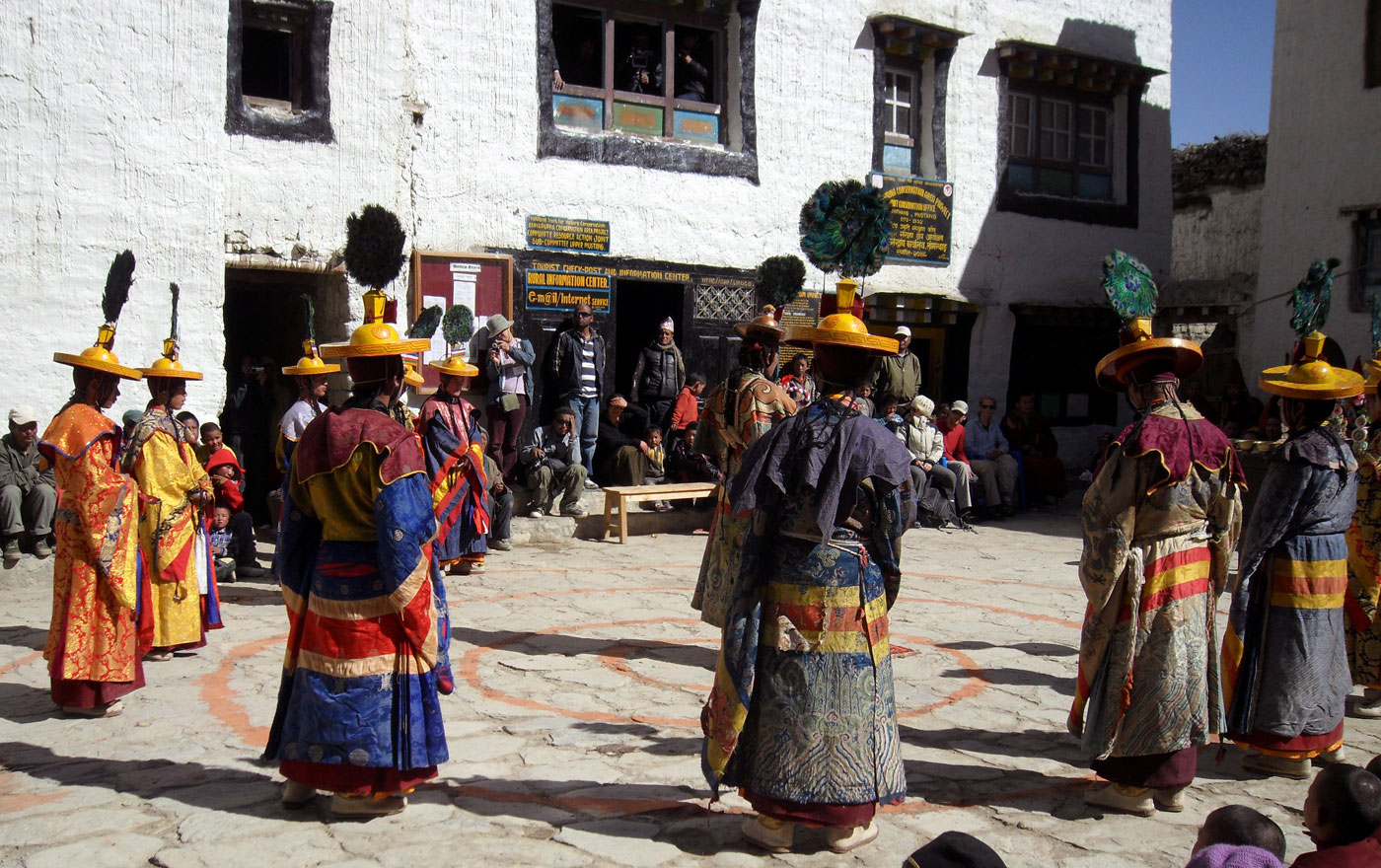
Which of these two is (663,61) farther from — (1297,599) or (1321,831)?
(1321,831)

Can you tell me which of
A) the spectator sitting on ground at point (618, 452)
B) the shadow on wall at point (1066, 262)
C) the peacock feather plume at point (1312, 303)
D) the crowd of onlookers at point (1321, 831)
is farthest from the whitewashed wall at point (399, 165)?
the crowd of onlookers at point (1321, 831)

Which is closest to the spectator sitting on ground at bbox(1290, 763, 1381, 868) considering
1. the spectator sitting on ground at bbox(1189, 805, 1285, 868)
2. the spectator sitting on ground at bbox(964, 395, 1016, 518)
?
the spectator sitting on ground at bbox(1189, 805, 1285, 868)

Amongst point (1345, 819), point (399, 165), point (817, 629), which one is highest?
point (399, 165)

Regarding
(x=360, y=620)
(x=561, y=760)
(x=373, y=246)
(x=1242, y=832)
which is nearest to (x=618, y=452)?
(x=373, y=246)

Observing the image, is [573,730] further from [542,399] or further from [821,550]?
[542,399]

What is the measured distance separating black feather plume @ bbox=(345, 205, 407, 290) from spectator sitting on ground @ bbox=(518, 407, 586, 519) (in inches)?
85.0

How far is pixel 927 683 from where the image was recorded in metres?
6.58

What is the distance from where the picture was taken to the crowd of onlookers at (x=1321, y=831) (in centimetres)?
272

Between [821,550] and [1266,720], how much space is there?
245 cm

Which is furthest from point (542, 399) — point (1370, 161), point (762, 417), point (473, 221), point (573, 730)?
point (1370, 161)

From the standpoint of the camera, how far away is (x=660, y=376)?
42.9 feet

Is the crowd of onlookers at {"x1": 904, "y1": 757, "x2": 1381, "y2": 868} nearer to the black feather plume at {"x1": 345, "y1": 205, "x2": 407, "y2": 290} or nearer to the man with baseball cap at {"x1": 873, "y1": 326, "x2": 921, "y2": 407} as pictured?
the black feather plume at {"x1": 345, "y1": 205, "x2": 407, "y2": 290}

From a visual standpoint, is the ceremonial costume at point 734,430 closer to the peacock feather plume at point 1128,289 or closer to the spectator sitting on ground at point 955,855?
the peacock feather plume at point 1128,289

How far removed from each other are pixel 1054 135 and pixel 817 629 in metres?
14.2
